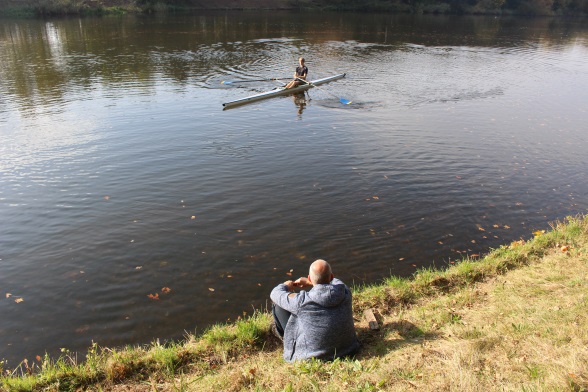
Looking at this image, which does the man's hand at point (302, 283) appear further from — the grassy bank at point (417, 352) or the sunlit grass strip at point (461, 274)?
the sunlit grass strip at point (461, 274)

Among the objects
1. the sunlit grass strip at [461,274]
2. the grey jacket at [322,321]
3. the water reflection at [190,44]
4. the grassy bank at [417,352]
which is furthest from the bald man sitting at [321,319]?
the water reflection at [190,44]

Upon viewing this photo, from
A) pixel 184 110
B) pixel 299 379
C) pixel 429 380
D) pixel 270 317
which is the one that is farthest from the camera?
pixel 184 110

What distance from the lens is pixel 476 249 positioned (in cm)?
966

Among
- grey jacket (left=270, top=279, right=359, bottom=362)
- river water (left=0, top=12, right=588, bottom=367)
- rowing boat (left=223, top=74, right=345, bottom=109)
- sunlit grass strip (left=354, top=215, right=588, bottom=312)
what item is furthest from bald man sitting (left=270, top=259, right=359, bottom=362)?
rowing boat (left=223, top=74, right=345, bottom=109)

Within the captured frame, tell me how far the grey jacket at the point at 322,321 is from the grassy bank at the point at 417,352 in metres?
0.22

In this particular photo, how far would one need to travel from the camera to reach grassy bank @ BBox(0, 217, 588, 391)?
474 centimetres

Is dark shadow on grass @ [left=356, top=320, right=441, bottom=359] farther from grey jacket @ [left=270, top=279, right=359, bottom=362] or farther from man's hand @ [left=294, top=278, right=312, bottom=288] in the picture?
man's hand @ [left=294, top=278, right=312, bottom=288]

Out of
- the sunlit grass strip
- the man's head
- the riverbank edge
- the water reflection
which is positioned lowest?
the sunlit grass strip

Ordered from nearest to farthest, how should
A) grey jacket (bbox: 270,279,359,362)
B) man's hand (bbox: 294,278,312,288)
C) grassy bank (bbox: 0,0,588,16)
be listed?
grey jacket (bbox: 270,279,359,362) < man's hand (bbox: 294,278,312,288) < grassy bank (bbox: 0,0,588,16)

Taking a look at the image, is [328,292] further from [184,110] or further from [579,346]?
[184,110]

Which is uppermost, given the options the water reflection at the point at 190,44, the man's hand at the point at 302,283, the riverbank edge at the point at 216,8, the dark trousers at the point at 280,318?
the riverbank edge at the point at 216,8

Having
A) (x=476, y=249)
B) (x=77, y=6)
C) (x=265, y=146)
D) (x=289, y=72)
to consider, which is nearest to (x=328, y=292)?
(x=476, y=249)

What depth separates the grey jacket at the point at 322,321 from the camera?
5391 mm

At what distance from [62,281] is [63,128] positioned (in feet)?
33.1
